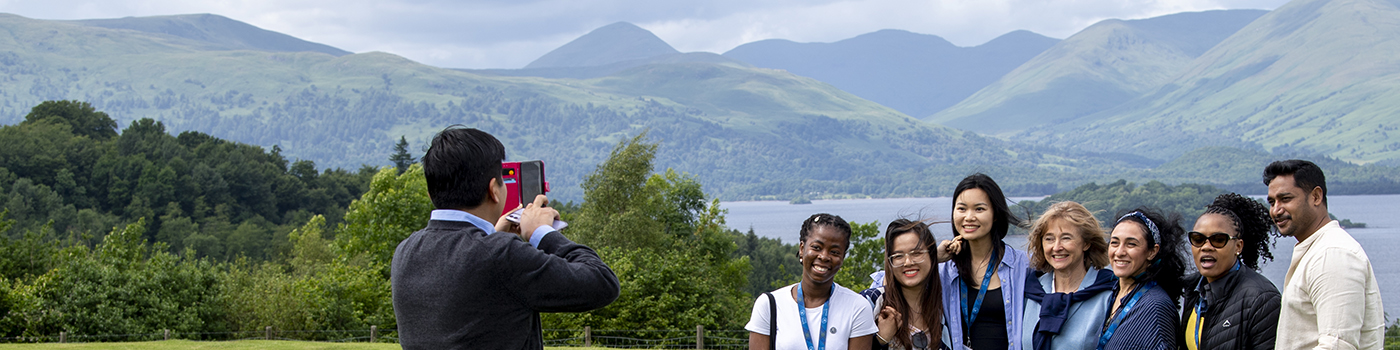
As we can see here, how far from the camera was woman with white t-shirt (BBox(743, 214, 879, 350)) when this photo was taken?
3832 mm

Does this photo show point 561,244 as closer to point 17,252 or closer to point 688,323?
point 688,323

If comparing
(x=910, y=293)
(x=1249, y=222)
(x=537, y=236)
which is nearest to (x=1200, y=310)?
(x=1249, y=222)

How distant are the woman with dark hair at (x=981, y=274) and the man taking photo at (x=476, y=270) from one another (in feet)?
6.42

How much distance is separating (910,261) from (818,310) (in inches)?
20.7

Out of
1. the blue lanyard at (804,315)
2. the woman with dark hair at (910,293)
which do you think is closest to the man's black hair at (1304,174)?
the woman with dark hair at (910,293)

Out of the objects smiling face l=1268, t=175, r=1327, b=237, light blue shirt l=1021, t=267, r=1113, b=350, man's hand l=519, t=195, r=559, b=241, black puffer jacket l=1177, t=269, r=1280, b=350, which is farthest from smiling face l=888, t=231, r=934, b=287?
man's hand l=519, t=195, r=559, b=241

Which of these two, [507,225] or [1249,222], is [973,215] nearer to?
[1249,222]

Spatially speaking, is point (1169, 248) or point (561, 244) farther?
point (1169, 248)

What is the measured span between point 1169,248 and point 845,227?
1566mm

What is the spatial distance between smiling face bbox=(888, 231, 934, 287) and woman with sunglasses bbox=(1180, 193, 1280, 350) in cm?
120

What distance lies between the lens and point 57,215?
253 feet

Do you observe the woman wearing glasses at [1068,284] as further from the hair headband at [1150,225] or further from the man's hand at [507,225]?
the man's hand at [507,225]

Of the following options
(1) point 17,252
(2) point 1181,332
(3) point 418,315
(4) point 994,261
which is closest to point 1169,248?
(2) point 1181,332

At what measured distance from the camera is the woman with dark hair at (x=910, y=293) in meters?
4.04
